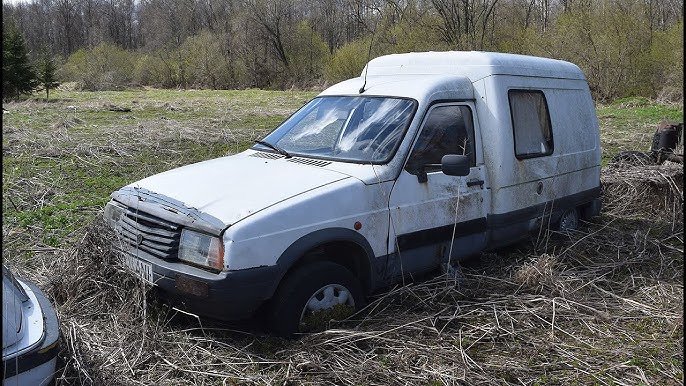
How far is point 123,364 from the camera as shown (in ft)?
12.7

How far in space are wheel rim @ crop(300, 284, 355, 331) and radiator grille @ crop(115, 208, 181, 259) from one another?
1.01 metres

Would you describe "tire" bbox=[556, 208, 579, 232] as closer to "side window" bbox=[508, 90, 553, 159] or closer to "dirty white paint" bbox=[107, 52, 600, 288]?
"dirty white paint" bbox=[107, 52, 600, 288]

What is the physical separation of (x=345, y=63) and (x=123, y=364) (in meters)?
44.9

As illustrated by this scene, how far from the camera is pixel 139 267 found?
14.4 ft

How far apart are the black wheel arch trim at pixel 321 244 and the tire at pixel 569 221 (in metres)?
3.05

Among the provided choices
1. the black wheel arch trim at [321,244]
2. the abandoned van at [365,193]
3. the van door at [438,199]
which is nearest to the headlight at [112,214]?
the abandoned van at [365,193]

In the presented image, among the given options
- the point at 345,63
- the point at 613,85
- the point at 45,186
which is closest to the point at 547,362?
the point at 45,186

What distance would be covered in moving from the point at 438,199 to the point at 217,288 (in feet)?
6.87

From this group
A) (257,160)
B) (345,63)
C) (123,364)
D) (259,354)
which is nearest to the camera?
(123,364)

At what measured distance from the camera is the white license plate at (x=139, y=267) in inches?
169

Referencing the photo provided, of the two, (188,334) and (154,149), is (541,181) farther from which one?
(154,149)

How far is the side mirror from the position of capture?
4820 mm

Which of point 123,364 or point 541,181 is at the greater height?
point 541,181

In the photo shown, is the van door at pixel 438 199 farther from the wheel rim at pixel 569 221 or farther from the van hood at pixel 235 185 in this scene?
the wheel rim at pixel 569 221
